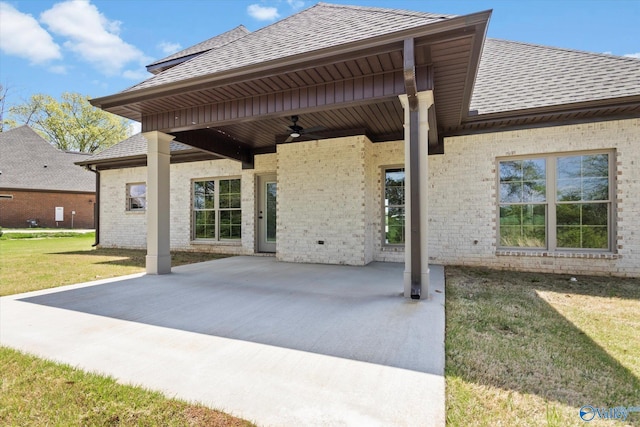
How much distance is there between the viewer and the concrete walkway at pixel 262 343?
1909 mm

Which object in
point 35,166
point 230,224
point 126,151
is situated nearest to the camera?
point 230,224

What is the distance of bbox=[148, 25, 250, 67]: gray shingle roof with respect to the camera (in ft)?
36.3

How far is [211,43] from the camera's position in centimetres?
1123

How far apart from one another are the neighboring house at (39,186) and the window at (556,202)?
2629 cm

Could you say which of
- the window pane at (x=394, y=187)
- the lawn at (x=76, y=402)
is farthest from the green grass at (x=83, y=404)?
the window pane at (x=394, y=187)

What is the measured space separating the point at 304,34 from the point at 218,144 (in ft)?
12.5

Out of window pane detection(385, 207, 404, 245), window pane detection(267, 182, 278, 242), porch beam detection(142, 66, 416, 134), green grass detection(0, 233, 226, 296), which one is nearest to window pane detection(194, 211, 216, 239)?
green grass detection(0, 233, 226, 296)

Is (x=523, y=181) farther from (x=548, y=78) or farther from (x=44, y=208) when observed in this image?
(x=44, y=208)

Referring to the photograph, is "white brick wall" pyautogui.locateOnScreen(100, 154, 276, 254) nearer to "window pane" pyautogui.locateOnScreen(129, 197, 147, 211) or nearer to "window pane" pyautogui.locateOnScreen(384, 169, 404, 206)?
"window pane" pyautogui.locateOnScreen(129, 197, 147, 211)

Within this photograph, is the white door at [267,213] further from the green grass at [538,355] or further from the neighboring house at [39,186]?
the neighboring house at [39,186]

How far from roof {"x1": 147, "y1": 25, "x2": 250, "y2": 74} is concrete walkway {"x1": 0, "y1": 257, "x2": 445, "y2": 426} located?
8865 millimetres

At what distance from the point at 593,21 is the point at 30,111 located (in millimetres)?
39245

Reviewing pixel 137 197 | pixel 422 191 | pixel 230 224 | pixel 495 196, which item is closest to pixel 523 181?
pixel 495 196

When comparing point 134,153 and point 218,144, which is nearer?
Result: point 218,144
